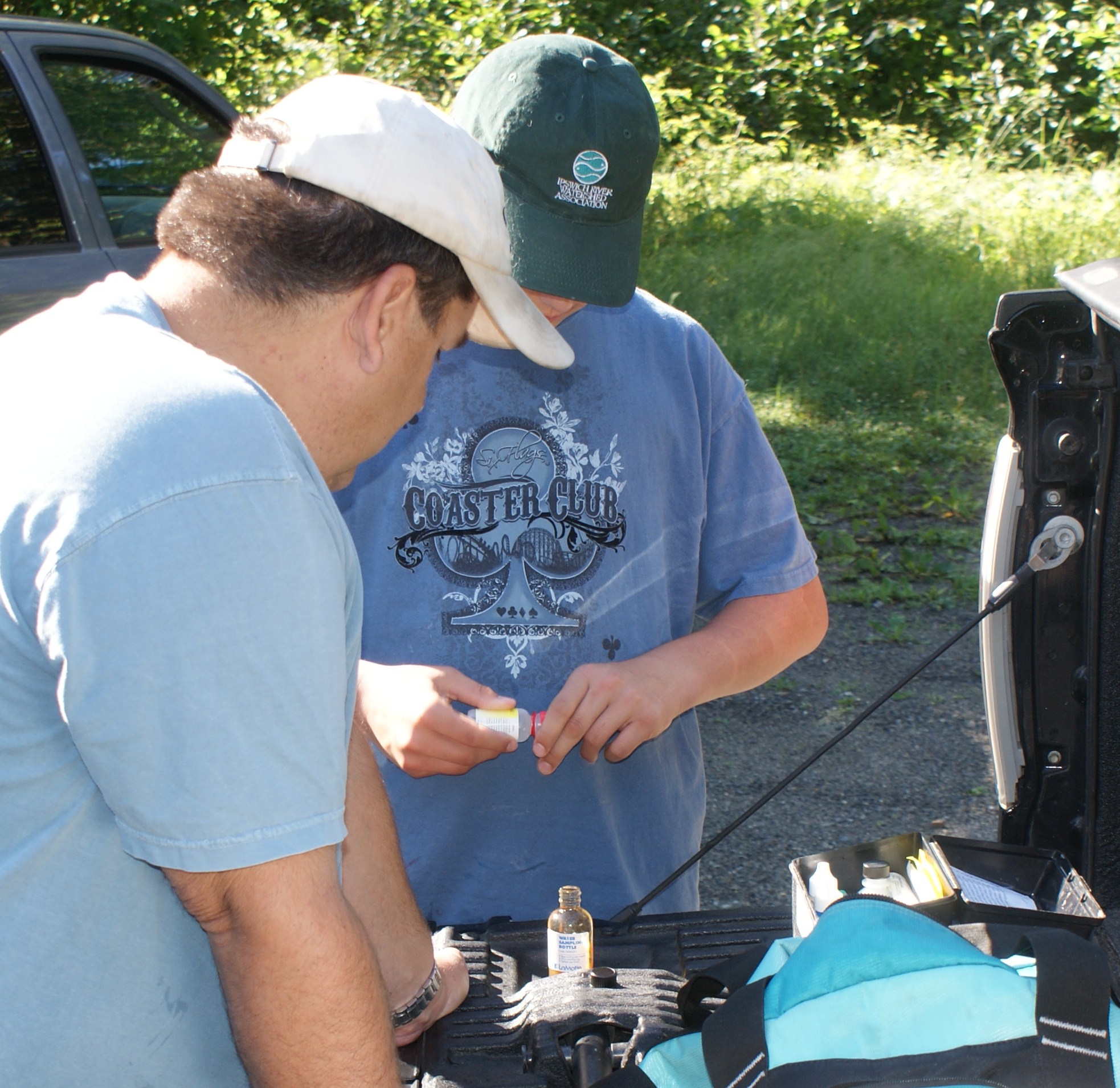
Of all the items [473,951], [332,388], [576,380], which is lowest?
[473,951]

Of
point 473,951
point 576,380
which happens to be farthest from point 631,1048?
point 576,380

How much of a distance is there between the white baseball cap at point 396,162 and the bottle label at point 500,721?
1.98 ft

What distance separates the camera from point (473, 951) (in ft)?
5.05

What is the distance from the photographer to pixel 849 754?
4.38 meters

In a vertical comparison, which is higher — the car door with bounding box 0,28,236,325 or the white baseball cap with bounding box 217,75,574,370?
the white baseball cap with bounding box 217,75,574,370

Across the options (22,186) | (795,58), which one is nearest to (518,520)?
(22,186)

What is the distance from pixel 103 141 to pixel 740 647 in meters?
3.41

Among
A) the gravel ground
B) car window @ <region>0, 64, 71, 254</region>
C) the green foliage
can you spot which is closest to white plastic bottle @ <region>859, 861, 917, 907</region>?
the gravel ground

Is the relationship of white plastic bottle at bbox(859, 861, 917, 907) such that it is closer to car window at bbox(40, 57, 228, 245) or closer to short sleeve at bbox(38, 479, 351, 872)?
short sleeve at bbox(38, 479, 351, 872)

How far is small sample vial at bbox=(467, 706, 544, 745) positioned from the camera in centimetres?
169

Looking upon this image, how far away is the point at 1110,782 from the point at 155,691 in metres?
1.32

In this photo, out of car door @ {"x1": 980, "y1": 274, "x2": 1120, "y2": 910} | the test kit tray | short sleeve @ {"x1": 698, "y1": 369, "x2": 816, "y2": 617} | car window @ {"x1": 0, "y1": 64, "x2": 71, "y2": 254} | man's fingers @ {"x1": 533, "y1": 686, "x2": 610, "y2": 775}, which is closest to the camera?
the test kit tray

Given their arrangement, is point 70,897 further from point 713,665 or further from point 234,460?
point 713,665

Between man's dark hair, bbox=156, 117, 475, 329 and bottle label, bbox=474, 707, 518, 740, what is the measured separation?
2.27ft
